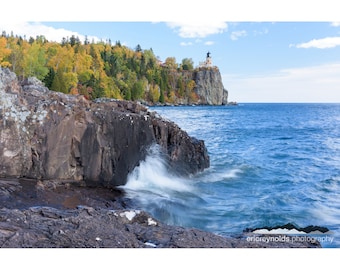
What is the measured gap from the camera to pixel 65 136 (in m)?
8.80

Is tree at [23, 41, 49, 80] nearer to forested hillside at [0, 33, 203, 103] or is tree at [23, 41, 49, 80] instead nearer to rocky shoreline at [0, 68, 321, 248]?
forested hillside at [0, 33, 203, 103]

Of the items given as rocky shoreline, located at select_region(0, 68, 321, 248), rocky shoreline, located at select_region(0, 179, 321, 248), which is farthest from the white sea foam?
rocky shoreline, located at select_region(0, 179, 321, 248)

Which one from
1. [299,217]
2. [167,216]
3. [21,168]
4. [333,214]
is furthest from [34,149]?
[333,214]

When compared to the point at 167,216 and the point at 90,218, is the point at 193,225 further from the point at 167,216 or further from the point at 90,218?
the point at 90,218

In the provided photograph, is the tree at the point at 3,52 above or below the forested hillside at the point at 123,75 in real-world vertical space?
above

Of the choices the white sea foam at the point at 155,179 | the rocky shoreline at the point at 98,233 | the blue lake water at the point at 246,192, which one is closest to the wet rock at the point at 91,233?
the rocky shoreline at the point at 98,233

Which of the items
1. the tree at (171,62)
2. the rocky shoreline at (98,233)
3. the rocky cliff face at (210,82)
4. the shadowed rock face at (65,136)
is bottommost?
the rocky shoreline at (98,233)

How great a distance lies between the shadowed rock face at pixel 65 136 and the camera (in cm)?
823

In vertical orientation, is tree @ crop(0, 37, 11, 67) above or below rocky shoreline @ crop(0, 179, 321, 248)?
above

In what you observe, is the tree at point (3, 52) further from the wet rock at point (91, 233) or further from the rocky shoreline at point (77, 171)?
the wet rock at point (91, 233)

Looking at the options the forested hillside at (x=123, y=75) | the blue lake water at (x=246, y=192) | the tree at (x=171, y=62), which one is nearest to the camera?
the blue lake water at (x=246, y=192)

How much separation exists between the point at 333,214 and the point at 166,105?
13.4 m

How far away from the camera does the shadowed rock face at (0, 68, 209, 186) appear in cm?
823

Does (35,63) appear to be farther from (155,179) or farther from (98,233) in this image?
(98,233)
